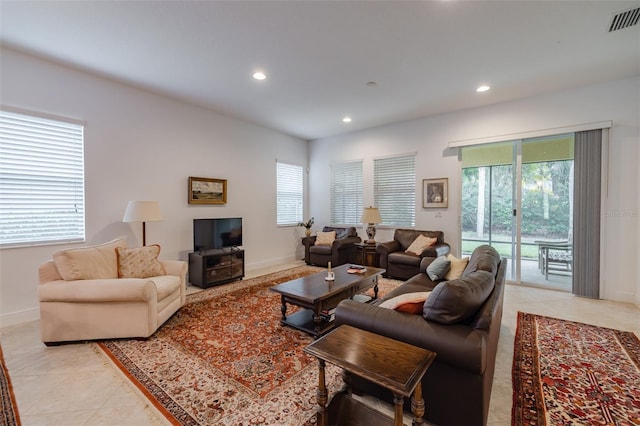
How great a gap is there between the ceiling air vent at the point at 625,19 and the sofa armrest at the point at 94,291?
5.08 meters

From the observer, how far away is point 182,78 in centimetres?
368

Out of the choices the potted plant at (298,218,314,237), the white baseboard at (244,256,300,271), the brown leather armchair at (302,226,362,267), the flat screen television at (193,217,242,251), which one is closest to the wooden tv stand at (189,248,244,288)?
the flat screen television at (193,217,242,251)

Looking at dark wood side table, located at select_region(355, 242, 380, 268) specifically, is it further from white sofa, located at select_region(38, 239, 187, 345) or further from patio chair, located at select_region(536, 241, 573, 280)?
white sofa, located at select_region(38, 239, 187, 345)

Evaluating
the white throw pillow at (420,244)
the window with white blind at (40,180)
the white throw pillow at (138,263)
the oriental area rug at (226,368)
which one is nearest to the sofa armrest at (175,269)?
the white throw pillow at (138,263)

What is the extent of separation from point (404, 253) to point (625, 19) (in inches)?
148

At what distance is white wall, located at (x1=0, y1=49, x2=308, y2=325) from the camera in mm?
3162

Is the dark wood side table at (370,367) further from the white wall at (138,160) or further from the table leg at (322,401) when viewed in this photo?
the white wall at (138,160)

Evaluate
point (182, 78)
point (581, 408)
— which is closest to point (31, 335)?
point (182, 78)

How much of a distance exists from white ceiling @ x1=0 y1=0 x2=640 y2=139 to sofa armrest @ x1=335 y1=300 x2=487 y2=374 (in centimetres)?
251

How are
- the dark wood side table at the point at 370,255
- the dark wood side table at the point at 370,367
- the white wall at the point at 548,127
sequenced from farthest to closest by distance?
1. the dark wood side table at the point at 370,255
2. the white wall at the point at 548,127
3. the dark wood side table at the point at 370,367

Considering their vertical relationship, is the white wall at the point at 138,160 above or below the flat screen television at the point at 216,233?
above

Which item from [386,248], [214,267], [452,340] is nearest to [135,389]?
[452,340]

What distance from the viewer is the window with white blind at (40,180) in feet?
10.1

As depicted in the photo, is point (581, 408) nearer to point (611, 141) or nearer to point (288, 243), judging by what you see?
point (611, 141)
